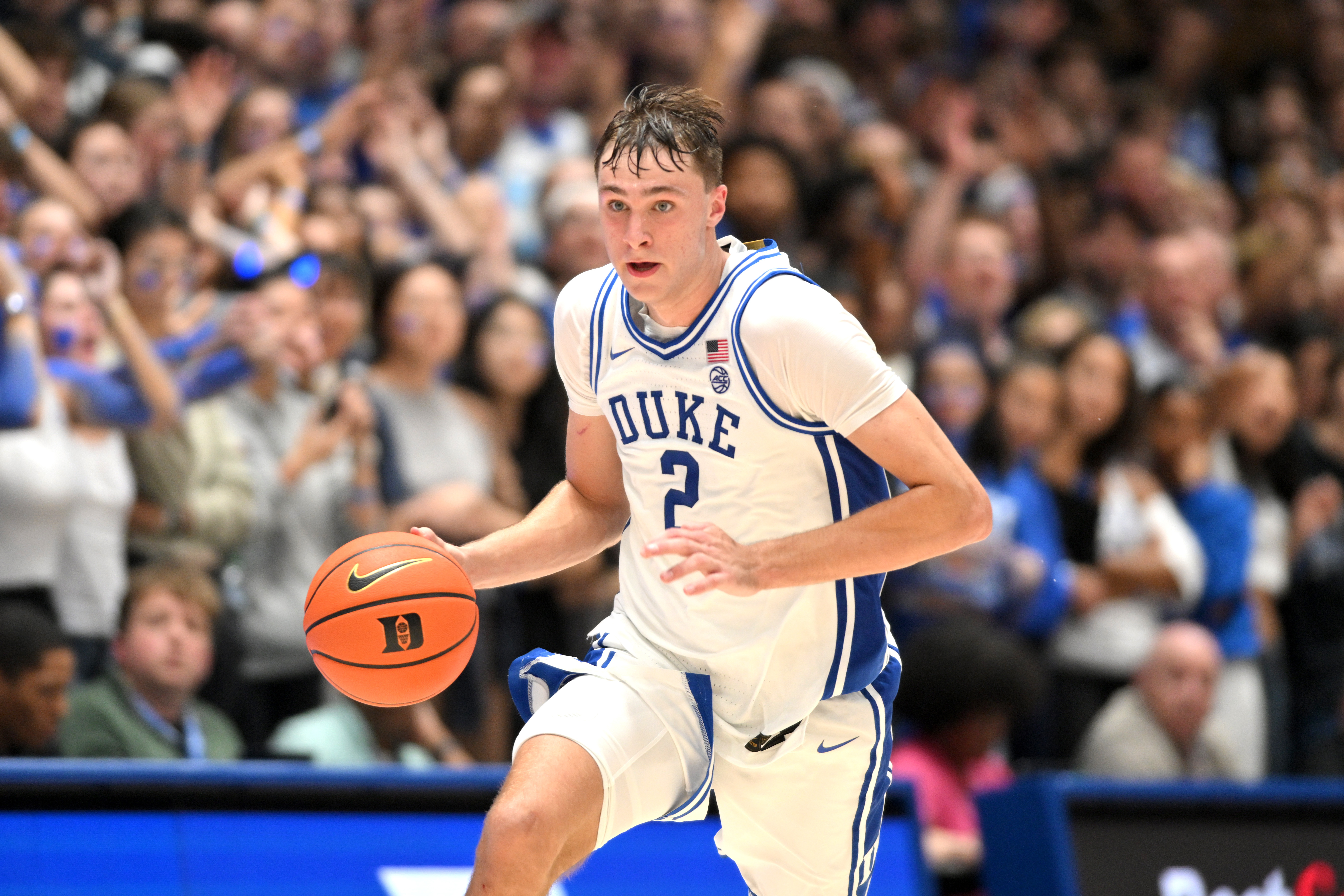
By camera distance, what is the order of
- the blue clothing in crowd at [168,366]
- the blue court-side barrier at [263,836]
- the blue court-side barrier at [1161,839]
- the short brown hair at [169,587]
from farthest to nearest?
1. the blue clothing in crowd at [168,366]
2. the blue court-side barrier at [1161,839]
3. the short brown hair at [169,587]
4. the blue court-side barrier at [263,836]

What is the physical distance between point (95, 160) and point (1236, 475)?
6.57 m

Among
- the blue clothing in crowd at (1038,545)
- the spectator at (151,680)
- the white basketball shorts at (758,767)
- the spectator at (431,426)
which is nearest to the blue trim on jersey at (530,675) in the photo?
the white basketball shorts at (758,767)

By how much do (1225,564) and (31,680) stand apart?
6109 mm

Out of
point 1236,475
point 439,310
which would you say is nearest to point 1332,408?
point 1236,475

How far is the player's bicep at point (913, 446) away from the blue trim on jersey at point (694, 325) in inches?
19.8

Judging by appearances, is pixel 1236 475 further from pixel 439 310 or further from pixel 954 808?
pixel 439 310

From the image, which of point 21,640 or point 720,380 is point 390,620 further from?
point 21,640

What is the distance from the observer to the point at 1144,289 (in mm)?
10773

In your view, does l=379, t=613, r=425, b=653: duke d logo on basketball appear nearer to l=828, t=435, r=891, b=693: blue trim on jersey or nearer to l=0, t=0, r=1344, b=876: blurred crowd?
l=828, t=435, r=891, b=693: blue trim on jersey

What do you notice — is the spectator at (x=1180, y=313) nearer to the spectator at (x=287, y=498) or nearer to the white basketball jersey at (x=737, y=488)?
the spectator at (x=287, y=498)

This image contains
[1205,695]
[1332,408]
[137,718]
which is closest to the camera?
[137,718]

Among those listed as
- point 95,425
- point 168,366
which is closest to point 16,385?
point 95,425

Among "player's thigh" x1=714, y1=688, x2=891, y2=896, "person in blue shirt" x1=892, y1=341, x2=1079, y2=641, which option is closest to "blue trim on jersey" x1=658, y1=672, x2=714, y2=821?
"player's thigh" x1=714, y1=688, x2=891, y2=896

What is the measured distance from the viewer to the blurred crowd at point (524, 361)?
6398 mm
